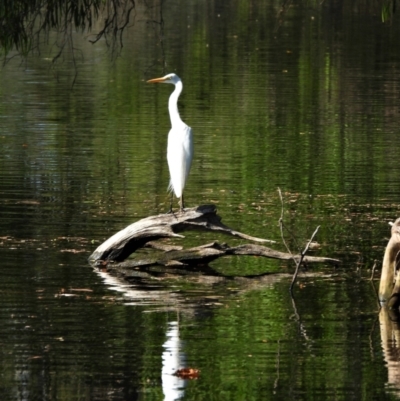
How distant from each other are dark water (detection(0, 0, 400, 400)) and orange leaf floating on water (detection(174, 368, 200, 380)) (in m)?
0.08

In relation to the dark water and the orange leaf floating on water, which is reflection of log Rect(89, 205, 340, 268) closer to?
the dark water

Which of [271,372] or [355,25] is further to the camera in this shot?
[355,25]

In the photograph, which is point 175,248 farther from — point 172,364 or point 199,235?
point 172,364

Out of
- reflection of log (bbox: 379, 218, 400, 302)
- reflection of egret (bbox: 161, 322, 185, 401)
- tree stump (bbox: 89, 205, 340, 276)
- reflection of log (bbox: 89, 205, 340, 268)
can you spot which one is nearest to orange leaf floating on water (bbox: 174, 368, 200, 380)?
reflection of egret (bbox: 161, 322, 185, 401)

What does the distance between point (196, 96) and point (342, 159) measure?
9.63 m

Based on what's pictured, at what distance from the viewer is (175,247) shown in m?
13.8

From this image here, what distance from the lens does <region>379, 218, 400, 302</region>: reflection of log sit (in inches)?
445

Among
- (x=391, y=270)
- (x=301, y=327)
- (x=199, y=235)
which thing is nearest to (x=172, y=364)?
(x=301, y=327)

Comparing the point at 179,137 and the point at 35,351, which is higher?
the point at 179,137

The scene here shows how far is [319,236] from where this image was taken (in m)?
15.1

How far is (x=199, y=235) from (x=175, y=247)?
5.14 ft

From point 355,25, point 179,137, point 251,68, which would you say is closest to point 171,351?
point 179,137

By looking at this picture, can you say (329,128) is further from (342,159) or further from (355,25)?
(355,25)

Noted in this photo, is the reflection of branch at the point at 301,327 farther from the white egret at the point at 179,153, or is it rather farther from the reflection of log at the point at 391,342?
the white egret at the point at 179,153
